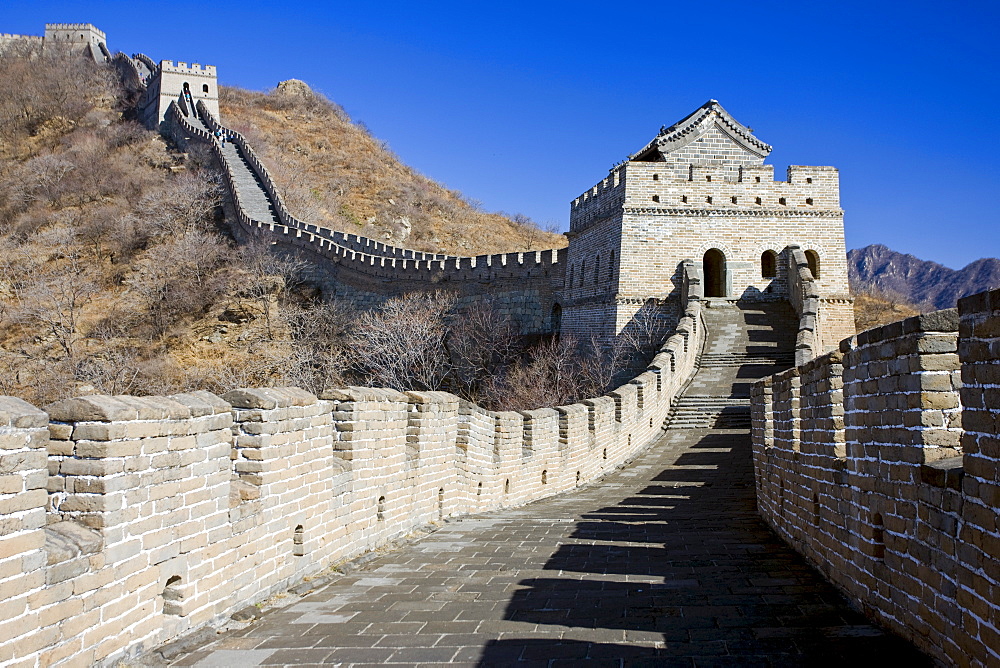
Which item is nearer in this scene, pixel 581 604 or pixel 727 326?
pixel 581 604

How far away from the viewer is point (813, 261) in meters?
26.5

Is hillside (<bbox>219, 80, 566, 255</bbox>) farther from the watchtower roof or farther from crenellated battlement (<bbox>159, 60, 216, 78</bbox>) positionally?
the watchtower roof

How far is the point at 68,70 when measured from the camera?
216 feet

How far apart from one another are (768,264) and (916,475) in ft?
76.0

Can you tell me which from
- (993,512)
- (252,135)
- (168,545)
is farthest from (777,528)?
(252,135)

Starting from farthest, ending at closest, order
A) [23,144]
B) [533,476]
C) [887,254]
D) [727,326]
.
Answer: [887,254] → [23,144] → [727,326] → [533,476]

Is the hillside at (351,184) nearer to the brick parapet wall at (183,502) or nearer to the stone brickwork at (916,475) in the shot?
the brick parapet wall at (183,502)

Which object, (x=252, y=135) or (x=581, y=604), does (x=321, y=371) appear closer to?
(x=581, y=604)

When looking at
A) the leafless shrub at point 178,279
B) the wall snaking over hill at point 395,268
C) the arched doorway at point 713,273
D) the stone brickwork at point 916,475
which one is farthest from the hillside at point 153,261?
the stone brickwork at point 916,475

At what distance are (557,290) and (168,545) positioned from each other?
27.0 metres

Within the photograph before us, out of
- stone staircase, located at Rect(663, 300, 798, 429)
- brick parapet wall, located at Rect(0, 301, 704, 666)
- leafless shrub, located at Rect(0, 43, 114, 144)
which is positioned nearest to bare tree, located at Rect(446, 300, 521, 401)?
stone staircase, located at Rect(663, 300, 798, 429)

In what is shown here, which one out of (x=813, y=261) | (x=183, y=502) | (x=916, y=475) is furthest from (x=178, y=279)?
(x=916, y=475)

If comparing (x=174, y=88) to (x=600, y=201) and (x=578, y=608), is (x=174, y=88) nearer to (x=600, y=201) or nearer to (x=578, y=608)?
(x=600, y=201)

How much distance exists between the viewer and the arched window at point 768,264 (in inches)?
1035
